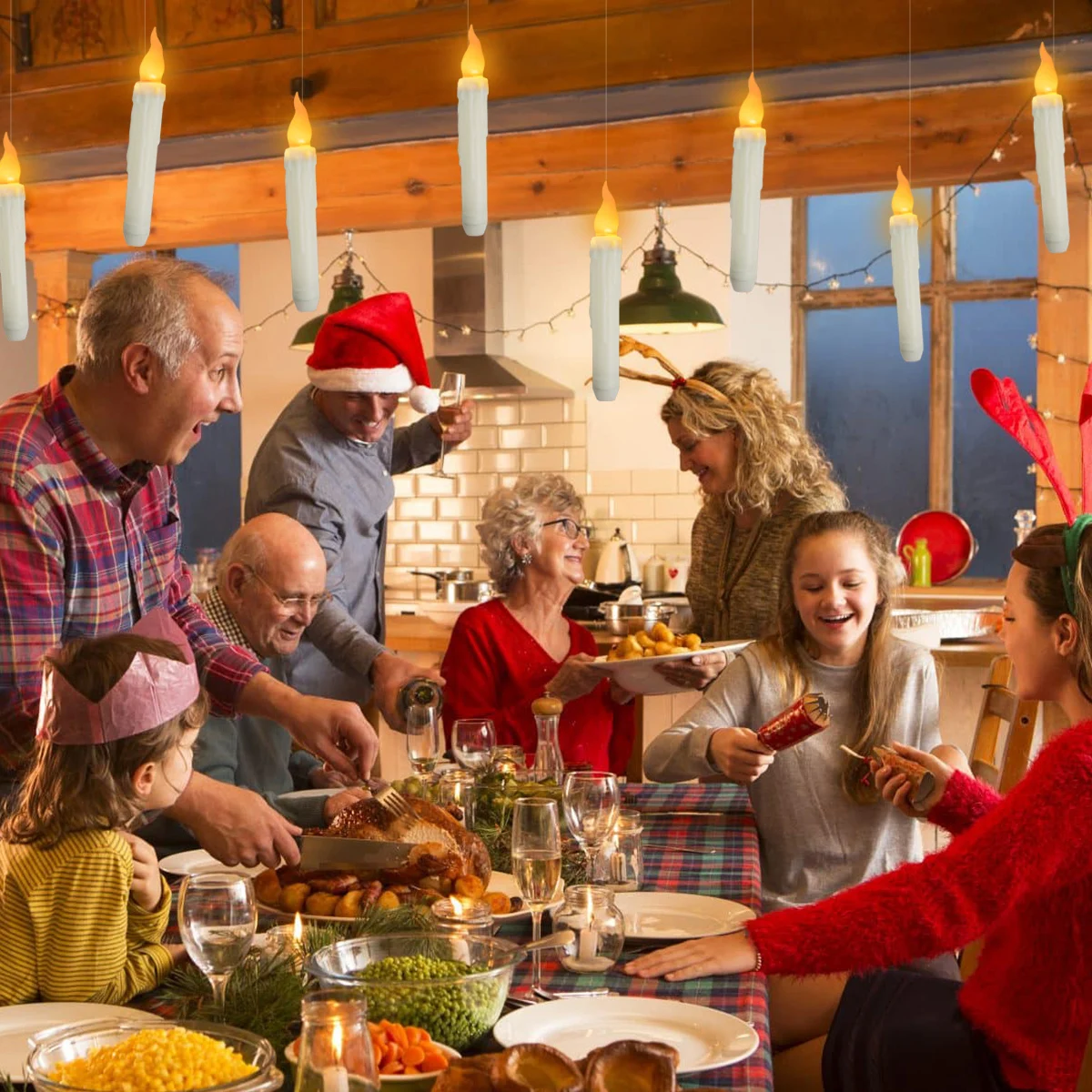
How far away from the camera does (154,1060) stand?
4.13ft

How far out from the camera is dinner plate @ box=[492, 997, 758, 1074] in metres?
1.48

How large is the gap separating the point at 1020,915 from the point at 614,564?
5.51 metres

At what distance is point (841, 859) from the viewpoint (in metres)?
2.86

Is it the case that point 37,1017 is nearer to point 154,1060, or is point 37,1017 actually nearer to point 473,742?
point 154,1060

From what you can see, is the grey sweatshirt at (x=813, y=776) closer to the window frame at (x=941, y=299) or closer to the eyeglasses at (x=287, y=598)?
the eyeglasses at (x=287, y=598)

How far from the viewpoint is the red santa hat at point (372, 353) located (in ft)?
13.4

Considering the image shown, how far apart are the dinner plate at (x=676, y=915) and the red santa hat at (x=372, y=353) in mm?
2248

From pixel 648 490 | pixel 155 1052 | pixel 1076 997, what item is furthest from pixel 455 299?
pixel 155 1052

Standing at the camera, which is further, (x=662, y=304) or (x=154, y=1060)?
(x=662, y=304)

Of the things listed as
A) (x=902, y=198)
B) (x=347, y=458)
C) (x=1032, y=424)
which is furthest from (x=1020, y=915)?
(x=347, y=458)

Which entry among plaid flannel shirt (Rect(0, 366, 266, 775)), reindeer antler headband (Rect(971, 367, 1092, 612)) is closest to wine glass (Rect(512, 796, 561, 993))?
plaid flannel shirt (Rect(0, 366, 266, 775))

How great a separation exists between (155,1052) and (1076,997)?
128cm

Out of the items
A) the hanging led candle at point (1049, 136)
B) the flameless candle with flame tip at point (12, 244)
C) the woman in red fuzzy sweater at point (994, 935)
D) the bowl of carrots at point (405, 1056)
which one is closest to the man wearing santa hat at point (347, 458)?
the flameless candle with flame tip at point (12, 244)

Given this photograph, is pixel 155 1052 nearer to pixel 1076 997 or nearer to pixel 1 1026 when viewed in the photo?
pixel 1 1026
